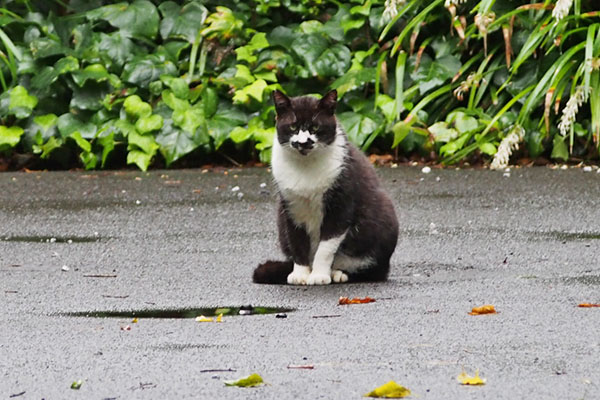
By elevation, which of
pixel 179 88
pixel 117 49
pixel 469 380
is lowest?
pixel 179 88

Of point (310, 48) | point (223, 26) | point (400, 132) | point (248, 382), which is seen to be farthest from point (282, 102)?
point (223, 26)

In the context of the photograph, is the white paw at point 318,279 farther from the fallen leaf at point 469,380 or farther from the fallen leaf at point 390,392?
the fallen leaf at point 390,392

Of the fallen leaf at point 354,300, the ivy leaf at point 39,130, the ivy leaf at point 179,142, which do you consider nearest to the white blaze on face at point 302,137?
the fallen leaf at point 354,300

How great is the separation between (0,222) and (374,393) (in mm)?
4829

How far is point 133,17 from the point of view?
11.0m

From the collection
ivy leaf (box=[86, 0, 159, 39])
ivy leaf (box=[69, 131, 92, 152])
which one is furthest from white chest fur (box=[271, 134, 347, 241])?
ivy leaf (box=[86, 0, 159, 39])

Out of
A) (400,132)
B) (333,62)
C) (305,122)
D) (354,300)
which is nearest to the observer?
(354,300)

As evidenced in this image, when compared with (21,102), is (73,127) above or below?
below

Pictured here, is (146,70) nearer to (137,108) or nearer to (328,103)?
(137,108)

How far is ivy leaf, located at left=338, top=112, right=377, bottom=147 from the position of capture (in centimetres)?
959

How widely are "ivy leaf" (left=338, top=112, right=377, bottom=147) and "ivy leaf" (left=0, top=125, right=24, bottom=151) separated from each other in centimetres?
290

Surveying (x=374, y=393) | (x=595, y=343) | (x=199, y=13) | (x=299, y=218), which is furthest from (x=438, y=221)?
(x=199, y=13)

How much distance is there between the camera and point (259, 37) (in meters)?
10.8

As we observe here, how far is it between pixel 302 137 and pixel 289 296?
2.51ft
